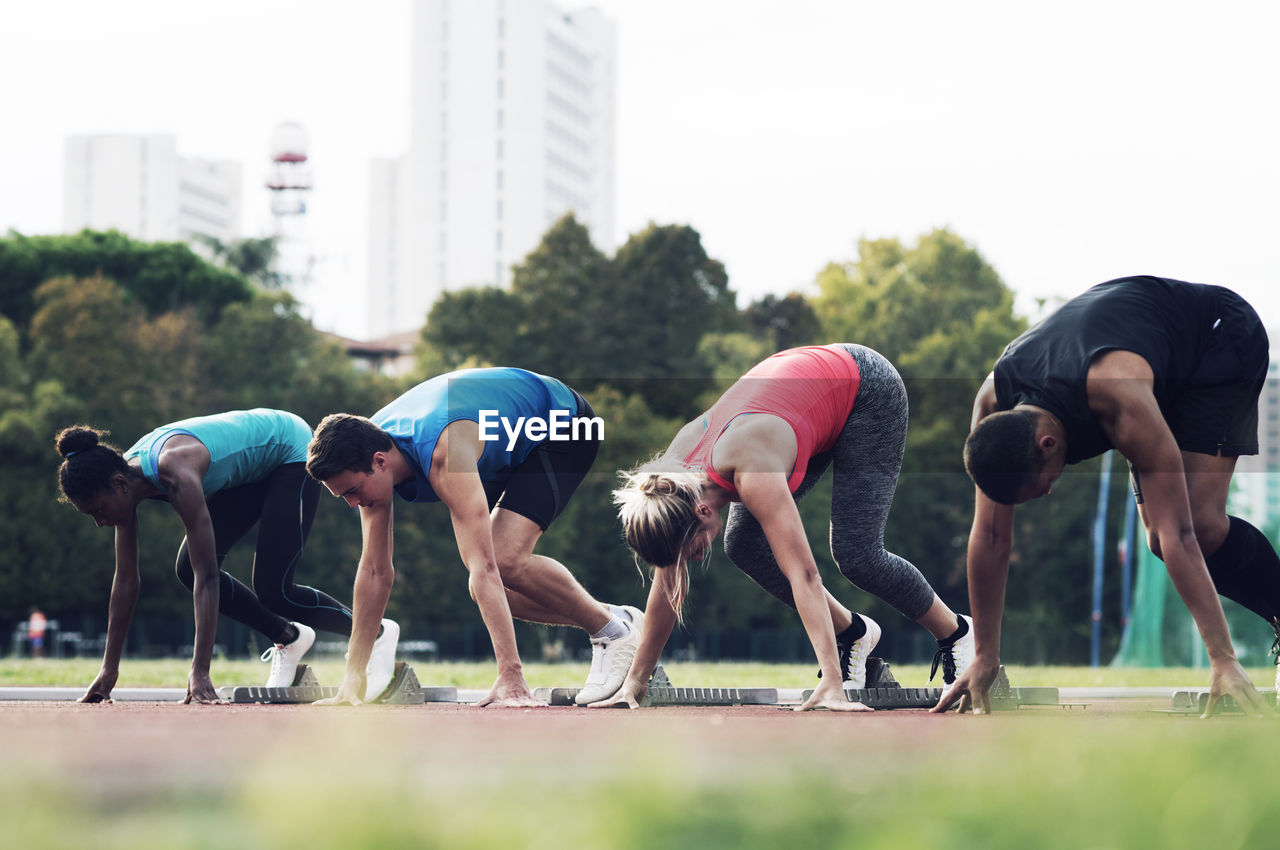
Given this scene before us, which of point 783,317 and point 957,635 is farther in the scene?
point 783,317

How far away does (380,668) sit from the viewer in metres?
7.14

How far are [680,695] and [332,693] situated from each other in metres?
2.03

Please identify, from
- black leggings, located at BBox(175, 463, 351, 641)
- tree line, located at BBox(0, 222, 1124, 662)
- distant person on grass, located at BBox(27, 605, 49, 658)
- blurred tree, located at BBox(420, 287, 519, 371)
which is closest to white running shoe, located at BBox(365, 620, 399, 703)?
black leggings, located at BBox(175, 463, 351, 641)

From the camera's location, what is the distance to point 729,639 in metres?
47.7

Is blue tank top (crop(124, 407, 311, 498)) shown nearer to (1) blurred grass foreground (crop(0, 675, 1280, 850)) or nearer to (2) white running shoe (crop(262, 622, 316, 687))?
(2) white running shoe (crop(262, 622, 316, 687))

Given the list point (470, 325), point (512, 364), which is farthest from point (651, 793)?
point (470, 325)

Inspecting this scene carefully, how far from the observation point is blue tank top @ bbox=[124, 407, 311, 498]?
7.45 m

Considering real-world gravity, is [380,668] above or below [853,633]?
below

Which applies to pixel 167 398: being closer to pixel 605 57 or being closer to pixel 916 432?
pixel 916 432

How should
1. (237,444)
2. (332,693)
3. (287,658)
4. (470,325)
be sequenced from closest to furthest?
1. (332,693)
2. (237,444)
3. (287,658)
4. (470,325)

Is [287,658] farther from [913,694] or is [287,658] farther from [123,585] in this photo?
[913,694]

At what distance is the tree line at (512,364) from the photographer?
137 ft

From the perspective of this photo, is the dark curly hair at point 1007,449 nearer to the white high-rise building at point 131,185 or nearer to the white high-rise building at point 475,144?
the white high-rise building at point 475,144

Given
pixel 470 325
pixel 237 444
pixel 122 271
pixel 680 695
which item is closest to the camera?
pixel 680 695
